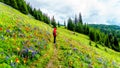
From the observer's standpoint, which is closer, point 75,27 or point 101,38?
point 101,38

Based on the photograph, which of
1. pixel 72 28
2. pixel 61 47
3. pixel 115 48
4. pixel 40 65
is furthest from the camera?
pixel 72 28

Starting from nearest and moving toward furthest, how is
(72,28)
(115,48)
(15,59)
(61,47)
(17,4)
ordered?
(15,59) < (61,47) < (17,4) < (115,48) < (72,28)

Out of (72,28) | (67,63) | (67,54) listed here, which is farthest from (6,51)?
(72,28)

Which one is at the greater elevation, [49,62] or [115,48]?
[49,62]

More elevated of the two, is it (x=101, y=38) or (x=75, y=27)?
(x=75, y=27)

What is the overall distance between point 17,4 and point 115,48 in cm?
6135

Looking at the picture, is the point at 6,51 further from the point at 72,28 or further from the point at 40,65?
the point at 72,28

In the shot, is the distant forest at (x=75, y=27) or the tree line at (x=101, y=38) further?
the tree line at (x=101, y=38)

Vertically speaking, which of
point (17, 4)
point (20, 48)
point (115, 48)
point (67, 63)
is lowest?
point (115, 48)

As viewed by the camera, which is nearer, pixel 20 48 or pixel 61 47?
pixel 20 48

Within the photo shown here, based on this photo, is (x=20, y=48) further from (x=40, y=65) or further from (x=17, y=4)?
(x=17, y=4)

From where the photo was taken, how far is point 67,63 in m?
25.3

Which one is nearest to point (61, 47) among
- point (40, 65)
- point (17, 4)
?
point (40, 65)

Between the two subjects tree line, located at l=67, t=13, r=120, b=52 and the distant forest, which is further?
tree line, located at l=67, t=13, r=120, b=52
